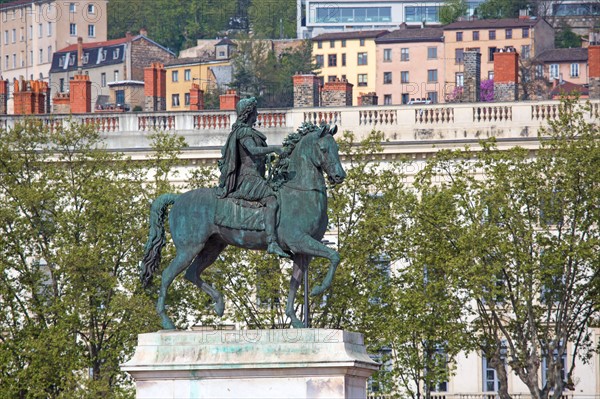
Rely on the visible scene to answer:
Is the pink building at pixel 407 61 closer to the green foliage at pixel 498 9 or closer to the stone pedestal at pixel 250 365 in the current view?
the green foliage at pixel 498 9

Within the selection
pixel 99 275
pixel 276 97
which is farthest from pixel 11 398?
pixel 276 97

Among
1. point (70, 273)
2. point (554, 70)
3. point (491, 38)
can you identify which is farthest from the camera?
point (491, 38)

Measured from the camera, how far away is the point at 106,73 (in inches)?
5650

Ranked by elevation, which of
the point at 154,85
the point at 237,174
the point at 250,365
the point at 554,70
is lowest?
the point at 250,365

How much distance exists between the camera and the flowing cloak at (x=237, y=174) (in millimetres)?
30312

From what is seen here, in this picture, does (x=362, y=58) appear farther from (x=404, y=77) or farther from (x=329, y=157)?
(x=329, y=157)

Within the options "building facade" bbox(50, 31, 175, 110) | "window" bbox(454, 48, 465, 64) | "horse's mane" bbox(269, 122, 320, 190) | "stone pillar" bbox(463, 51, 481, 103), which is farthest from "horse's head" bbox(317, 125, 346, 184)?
"building facade" bbox(50, 31, 175, 110)

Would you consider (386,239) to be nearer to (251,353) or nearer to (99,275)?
(99,275)

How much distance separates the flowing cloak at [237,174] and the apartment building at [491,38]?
342 feet

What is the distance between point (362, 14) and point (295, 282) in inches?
5718

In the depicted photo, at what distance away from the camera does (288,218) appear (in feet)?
98.4

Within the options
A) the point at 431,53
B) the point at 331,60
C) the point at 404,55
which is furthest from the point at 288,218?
the point at 331,60

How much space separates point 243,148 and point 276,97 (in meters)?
92.3

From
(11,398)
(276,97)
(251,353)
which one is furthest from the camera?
(276,97)
